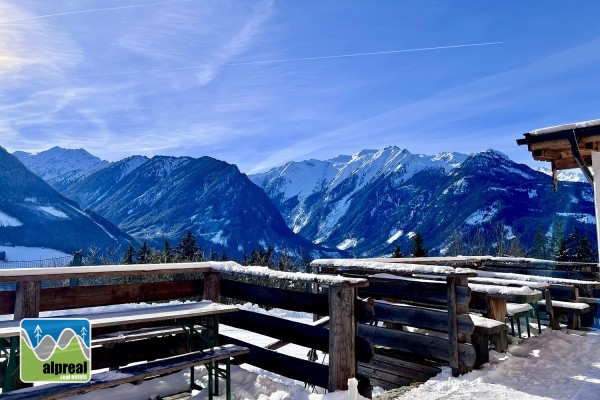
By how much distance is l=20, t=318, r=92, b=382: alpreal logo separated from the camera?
4379 millimetres

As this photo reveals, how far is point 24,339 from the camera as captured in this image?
427 cm

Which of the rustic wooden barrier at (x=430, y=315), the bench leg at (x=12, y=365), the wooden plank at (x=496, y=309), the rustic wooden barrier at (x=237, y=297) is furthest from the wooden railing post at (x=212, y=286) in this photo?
the wooden plank at (x=496, y=309)

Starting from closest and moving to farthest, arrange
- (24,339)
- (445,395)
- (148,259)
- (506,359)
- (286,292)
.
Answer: (24,339), (445,395), (286,292), (506,359), (148,259)

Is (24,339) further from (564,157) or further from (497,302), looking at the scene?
(564,157)

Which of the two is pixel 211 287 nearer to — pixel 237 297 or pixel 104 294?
pixel 237 297

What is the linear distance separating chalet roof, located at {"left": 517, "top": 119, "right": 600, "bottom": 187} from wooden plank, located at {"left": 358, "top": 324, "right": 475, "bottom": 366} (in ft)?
14.1

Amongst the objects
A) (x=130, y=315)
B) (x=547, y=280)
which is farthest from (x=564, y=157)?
(x=130, y=315)

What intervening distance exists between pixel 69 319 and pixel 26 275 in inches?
34.5

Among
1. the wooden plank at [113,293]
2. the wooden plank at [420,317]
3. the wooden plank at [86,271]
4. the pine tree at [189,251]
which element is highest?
the wooden plank at [86,271]

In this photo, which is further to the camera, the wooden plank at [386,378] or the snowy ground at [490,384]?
the wooden plank at [386,378]

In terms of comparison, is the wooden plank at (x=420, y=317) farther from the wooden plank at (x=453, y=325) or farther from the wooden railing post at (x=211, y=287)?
the wooden railing post at (x=211, y=287)

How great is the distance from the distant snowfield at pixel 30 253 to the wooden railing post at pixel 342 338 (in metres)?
197

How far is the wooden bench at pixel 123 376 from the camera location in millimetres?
3678

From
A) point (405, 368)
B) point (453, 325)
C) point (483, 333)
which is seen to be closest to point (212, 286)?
point (405, 368)
